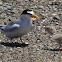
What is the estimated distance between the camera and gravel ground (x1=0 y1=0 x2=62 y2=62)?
895cm

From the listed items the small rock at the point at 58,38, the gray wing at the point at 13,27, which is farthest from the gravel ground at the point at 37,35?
the gray wing at the point at 13,27

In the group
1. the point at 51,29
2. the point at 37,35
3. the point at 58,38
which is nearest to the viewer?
the point at 58,38

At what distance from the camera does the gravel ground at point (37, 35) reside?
8953 millimetres

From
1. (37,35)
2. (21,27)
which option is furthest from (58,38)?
(37,35)

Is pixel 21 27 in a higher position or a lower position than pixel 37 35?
higher

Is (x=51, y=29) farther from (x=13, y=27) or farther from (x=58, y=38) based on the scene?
(x=13, y=27)

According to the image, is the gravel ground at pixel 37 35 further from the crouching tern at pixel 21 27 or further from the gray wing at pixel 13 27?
the gray wing at pixel 13 27

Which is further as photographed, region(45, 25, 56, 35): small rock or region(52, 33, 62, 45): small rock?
region(45, 25, 56, 35): small rock

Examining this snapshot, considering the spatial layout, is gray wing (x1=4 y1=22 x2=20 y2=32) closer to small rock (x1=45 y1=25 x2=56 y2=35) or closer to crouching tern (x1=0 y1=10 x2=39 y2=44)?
crouching tern (x1=0 y1=10 x2=39 y2=44)

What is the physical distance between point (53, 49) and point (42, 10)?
130 inches

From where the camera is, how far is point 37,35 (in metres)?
10.7

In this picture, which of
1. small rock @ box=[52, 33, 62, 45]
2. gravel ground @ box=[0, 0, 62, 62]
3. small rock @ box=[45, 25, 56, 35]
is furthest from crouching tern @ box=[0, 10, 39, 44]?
small rock @ box=[45, 25, 56, 35]

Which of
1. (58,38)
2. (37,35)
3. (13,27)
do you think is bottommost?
(37,35)

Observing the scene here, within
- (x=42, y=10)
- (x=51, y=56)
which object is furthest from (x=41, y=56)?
(x=42, y=10)
